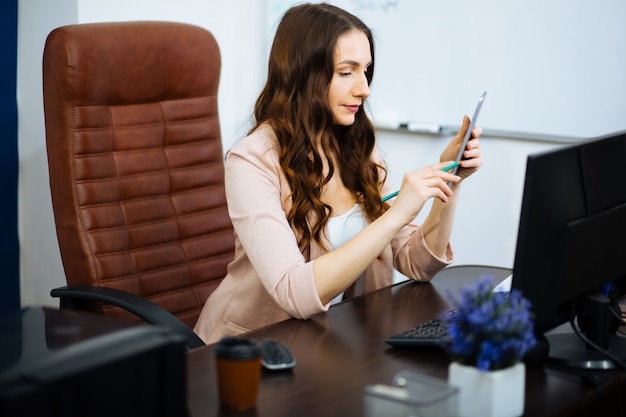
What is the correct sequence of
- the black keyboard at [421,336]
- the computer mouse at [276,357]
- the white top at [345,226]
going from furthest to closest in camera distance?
the white top at [345,226]
the black keyboard at [421,336]
the computer mouse at [276,357]

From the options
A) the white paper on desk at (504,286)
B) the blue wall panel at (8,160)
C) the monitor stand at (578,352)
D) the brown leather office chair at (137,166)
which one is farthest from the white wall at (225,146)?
the monitor stand at (578,352)

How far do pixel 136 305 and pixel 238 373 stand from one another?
2.20 feet

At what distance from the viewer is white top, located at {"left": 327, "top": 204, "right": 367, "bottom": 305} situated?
186 cm

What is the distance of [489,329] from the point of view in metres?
1.07

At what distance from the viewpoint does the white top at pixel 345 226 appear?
73.3 inches

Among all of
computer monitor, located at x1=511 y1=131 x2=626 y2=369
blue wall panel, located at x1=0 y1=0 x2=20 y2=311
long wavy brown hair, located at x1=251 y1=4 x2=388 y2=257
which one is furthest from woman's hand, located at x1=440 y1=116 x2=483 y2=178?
blue wall panel, located at x1=0 y1=0 x2=20 y2=311

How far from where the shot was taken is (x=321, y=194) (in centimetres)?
189

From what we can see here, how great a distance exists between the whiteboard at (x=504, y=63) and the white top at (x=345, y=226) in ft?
3.35

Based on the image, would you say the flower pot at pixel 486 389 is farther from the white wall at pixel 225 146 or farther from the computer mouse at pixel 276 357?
the white wall at pixel 225 146

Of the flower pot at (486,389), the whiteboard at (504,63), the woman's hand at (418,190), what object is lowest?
the flower pot at (486,389)

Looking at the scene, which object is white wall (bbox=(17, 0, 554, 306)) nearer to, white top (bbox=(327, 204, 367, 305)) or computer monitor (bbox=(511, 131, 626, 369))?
white top (bbox=(327, 204, 367, 305))

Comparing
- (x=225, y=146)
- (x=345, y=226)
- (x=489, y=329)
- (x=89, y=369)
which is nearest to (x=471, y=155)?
(x=345, y=226)

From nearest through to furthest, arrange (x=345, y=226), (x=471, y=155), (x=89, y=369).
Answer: (x=89, y=369) < (x=471, y=155) < (x=345, y=226)

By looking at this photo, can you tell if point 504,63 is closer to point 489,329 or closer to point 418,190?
point 418,190
